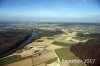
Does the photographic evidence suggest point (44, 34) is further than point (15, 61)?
Yes

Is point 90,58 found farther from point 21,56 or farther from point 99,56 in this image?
point 21,56

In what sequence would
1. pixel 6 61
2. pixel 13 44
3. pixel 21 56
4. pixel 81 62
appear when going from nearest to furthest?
1. pixel 81 62
2. pixel 6 61
3. pixel 21 56
4. pixel 13 44

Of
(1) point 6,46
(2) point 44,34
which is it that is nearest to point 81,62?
(1) point 6,46

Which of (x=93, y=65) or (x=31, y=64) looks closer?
(x=93, y=65)

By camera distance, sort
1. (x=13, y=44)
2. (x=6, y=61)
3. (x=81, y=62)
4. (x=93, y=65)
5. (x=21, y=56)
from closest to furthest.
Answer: (x=93, y=65)
(x=81, y=62)
(x=6, y=61)
(x=21, y=56)
(x=13, y=44)

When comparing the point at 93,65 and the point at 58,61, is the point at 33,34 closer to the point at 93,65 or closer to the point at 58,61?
the point at 58,61

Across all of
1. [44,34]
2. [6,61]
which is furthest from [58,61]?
[44,34]

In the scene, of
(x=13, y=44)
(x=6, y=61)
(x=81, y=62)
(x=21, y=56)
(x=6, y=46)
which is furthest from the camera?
(x=13, y=44)

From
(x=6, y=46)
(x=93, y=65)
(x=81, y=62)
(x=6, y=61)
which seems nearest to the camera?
(x=93, y=65)
